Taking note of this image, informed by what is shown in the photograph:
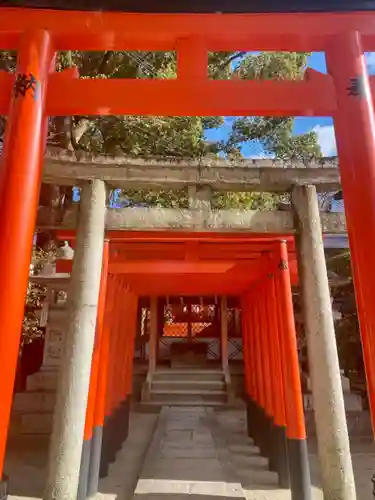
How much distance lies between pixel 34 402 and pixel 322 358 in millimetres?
8207

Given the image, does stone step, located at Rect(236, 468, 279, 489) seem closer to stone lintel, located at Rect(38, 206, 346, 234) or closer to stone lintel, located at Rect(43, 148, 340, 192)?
stone lintel, located at Rect(38, 206, 346, 234)

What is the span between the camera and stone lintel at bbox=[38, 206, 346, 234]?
4.72m

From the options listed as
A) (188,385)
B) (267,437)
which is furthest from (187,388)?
(267,437)

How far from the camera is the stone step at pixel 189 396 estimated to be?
12.3 m

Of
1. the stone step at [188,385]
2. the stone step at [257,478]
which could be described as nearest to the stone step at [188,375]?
the stone step at [188,385]

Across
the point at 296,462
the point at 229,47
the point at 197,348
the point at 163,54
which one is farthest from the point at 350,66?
the point at 197,348

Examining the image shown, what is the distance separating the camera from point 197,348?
16.2m

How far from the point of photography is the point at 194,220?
4.73 meters

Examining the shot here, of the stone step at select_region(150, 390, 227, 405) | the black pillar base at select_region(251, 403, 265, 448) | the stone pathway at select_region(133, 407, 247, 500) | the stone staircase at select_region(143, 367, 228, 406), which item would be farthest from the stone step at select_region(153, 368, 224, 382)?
the black pillar base at select_region(251, 403, 265, 448)

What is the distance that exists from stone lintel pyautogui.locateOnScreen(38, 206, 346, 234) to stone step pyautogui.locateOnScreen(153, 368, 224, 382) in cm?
932

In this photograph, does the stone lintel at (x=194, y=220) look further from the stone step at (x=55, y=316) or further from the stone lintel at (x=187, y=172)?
the stone step at (x=55, y=316)

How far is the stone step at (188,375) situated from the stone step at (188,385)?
14 centimetres

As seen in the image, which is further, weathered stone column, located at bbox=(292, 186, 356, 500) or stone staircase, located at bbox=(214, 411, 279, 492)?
stone staircase, located at bbox=(214, 411, 279, 492)

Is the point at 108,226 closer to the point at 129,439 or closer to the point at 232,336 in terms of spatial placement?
the point at 129,439
